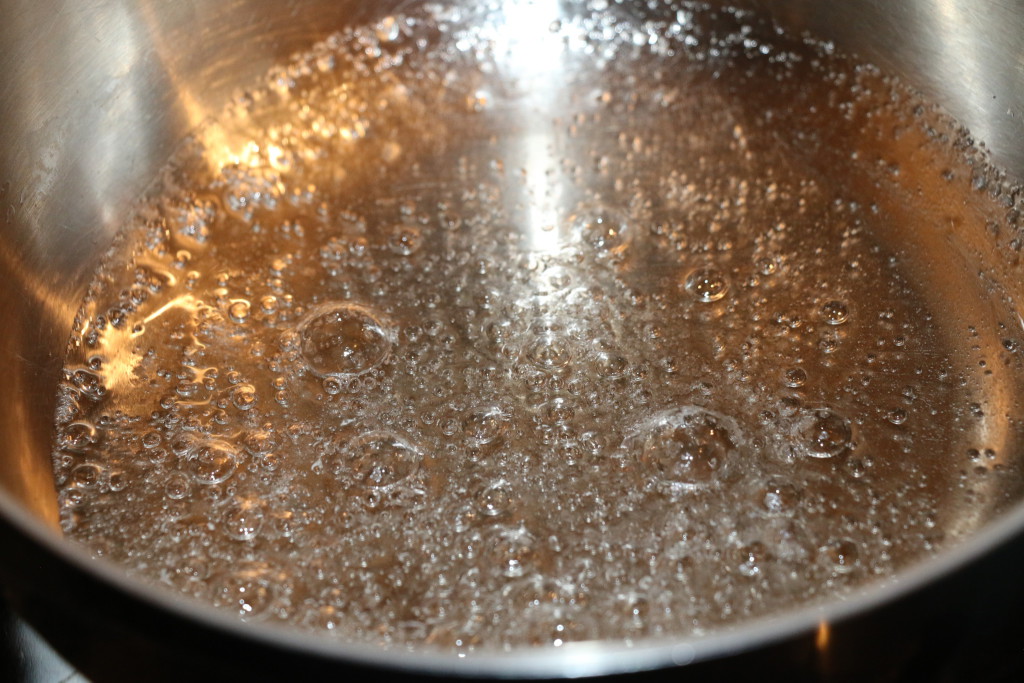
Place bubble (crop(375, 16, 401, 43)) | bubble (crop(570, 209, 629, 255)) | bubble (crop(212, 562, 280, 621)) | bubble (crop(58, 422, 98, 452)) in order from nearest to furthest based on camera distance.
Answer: bubble (crop(212, 562, 280, 621)) → bubble (crop(58, 422, 98, 452)) → bubble (crop(570, 209, 629, 255)) → bubble (crop(375, 16, 401, 43))

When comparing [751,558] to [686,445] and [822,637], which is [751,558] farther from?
[822,637]

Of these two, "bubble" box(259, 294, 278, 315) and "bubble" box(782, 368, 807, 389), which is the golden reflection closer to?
"bubble" box(782, 368, 807, 389)

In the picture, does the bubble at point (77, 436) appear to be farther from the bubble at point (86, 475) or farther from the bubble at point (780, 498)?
the bubble at point (780, 498)

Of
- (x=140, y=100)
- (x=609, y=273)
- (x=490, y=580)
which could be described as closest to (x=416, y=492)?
(x=490, y=580)

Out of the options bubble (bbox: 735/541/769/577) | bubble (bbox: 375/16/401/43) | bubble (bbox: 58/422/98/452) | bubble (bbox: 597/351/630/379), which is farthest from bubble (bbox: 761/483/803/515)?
bubble (bbox: 375/16/401/43)

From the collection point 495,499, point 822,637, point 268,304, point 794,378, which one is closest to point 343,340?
point 268,304

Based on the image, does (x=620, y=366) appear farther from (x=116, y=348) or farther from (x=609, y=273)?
(x=116, y=348)

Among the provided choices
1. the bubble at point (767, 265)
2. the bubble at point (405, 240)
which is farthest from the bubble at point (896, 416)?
the bubble at point (405, 240)
